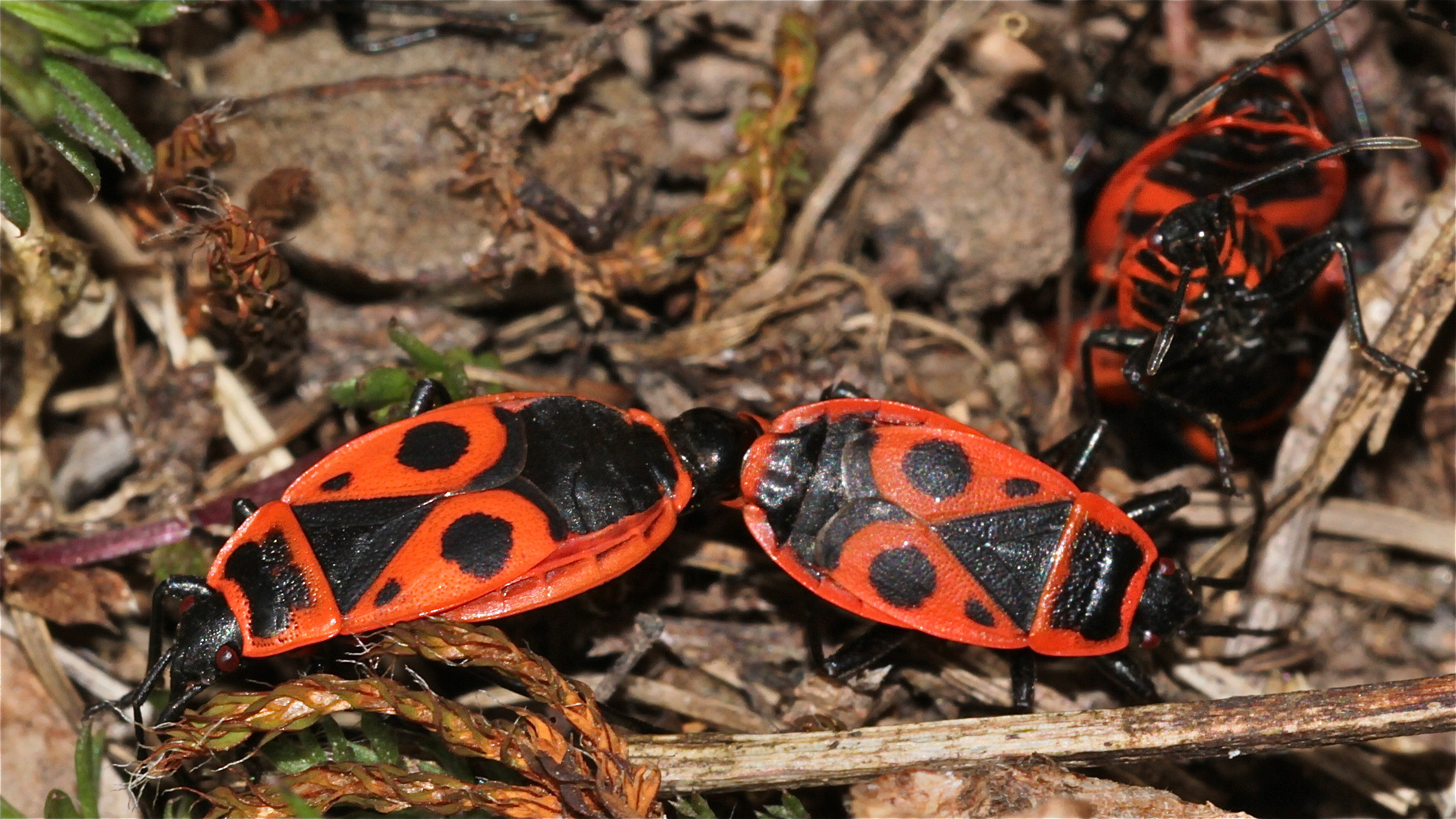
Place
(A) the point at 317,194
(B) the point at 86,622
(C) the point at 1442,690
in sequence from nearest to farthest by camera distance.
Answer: (C) the point at 1442,690, (B) the point at 86,622, (A) the point at 317,194

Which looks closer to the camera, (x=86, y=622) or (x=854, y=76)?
(x=86, y=622)

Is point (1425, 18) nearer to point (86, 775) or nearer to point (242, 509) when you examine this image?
point (242, 509)

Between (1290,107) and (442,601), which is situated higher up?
(1290,107)

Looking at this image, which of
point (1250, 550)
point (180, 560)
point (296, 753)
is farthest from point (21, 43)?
point (1250, 550)

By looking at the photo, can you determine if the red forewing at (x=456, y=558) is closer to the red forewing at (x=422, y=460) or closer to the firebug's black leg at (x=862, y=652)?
the red forewing at (x=422, y=460)

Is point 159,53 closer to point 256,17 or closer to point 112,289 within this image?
point 256,17

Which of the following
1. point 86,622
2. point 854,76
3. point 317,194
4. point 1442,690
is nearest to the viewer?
point 1442,690

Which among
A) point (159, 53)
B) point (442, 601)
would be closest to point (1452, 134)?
point (442, 601)
